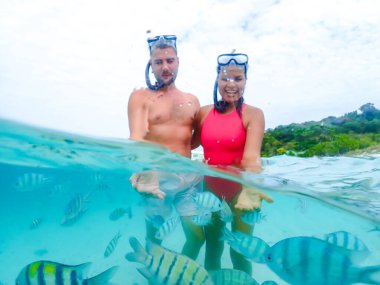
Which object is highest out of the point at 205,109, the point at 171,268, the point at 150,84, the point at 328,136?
the point at 150,84

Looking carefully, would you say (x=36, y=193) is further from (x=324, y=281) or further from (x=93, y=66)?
(x=324, y=281)

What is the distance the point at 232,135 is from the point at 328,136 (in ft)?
23.6

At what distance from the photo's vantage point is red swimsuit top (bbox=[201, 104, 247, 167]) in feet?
18.0

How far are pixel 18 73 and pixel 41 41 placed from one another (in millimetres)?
854

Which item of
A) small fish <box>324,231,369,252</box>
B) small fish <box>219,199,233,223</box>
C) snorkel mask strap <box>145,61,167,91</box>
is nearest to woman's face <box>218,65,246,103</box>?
snorkel mask strap <box>145,61,167,91</box>

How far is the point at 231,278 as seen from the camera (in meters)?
4.27

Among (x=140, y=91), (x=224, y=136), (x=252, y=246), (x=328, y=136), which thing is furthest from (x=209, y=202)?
(x=328, y=136)

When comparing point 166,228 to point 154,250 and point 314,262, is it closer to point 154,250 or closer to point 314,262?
point 154,250

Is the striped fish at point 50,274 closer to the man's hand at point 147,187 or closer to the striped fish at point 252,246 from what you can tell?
the man's hand at point 147,187

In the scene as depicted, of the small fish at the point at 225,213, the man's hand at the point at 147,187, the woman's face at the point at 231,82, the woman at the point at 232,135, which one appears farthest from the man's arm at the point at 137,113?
the small fish at the point at 225,213

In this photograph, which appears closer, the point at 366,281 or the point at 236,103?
the point at 366,281

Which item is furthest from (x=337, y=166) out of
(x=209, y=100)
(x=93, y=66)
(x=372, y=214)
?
(x=93, y=66)

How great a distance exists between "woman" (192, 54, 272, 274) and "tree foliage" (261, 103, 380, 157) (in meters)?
6.17

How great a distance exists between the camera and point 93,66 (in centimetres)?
665
